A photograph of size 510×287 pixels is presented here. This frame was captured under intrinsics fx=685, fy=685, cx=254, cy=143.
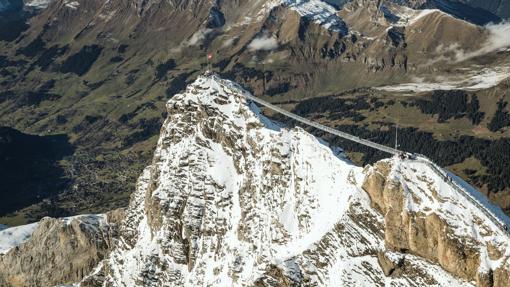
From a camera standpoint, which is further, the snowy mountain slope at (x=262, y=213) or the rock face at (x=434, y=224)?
the snowy mountain slope at (x=262, y=213)

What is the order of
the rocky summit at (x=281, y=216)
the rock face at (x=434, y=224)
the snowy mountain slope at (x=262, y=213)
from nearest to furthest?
the rock face at (x=434, y=224) < the rocky summit at (x=281, y=216) < the snowy mountain slope at (x=262, y=213)

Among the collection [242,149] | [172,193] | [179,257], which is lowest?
[179,257]

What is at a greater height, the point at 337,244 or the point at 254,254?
the point at 337,244

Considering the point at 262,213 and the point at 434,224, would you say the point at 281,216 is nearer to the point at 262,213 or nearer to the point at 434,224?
the point at 262,213

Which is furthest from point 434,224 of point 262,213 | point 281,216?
point 262,213

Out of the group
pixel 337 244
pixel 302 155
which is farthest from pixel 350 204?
pixel 302 155

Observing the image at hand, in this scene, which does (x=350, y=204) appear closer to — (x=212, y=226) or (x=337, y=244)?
(x=337, y=244)
